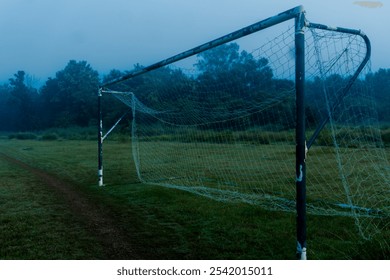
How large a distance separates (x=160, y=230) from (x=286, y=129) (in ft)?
18.7

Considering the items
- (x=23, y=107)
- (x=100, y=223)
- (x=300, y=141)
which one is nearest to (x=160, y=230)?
(x=100, y=223)

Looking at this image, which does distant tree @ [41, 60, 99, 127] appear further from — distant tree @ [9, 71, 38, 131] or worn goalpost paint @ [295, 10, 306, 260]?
worn goalpost paint @ [295, 10, 306, 260]

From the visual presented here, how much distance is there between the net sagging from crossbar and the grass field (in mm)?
365

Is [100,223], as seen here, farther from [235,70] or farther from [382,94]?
[382,94]

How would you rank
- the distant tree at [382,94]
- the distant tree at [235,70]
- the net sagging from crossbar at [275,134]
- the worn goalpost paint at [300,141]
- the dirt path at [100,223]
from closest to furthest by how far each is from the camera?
the worn goalpost paint at [300,141] < the dirt path at [100,223] < the net sagging from crossbar at [275,134] < the distant tree at [235,70] < the distant tree at [382,94]

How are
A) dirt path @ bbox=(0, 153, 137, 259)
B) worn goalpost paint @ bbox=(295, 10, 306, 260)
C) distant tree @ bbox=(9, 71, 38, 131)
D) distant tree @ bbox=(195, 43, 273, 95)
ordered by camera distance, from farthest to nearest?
distant tree @ bbox=(9, 71, 38, 131)
distant tree @ bbox=(195, 43, 273, 95)
dirt path @ bbox=(0, 153, 137, 259)
worn goalpost paint @ bbox=(295, 10, 306, 260)

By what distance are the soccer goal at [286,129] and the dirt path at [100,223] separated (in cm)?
172

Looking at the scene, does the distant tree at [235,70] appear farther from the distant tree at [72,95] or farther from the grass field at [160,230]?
the distant tree at [72,95]

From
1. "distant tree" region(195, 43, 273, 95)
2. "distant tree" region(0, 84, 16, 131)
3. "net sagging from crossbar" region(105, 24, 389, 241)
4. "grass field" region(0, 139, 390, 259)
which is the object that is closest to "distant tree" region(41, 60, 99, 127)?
"distant tree" region(0, 84, 16, 131)

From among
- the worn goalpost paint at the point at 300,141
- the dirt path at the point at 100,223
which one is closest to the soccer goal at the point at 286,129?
the worn goalpost paint at the point at 300,141

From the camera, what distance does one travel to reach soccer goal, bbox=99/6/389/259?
12.9ft

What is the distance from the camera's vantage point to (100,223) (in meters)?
5.21

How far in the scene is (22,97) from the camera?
53469 mm

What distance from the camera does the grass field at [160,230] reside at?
3932 mm
